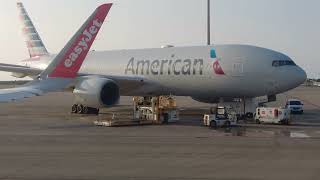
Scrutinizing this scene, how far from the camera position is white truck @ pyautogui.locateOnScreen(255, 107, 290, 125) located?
74.4 ft

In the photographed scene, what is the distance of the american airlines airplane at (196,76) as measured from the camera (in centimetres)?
2397

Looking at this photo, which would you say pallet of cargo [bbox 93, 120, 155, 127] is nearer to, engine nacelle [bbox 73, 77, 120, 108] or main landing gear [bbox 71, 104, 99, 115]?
engine nacelle [bbox 73, 77, 120, 108]

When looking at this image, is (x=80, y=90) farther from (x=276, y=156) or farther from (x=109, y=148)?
(x=276, y=156)

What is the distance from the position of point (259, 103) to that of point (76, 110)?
10.7m

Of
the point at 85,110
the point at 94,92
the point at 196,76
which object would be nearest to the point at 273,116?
the point at 196,76

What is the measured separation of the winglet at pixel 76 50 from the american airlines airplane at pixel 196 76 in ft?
29.0

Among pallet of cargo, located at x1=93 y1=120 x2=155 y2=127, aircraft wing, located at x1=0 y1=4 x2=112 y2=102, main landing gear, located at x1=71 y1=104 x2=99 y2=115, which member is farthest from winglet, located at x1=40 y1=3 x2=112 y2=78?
main landing gear, located at x1=71 y1=104 x2=99 y2=115

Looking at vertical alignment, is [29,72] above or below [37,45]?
below

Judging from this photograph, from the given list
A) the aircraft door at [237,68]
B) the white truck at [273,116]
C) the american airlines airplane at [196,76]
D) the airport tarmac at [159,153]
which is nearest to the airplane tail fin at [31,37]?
the american airlines airplane at [196,76]

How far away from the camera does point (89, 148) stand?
45.9 feet

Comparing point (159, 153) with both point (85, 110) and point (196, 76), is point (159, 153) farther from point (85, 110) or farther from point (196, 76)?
point (85, 110)

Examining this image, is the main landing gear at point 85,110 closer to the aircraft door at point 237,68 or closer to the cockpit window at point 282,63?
the aircraft door at point 237,68

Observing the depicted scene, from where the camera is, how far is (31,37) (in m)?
39.3

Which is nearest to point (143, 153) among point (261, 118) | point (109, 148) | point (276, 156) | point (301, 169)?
point (109, 148)
